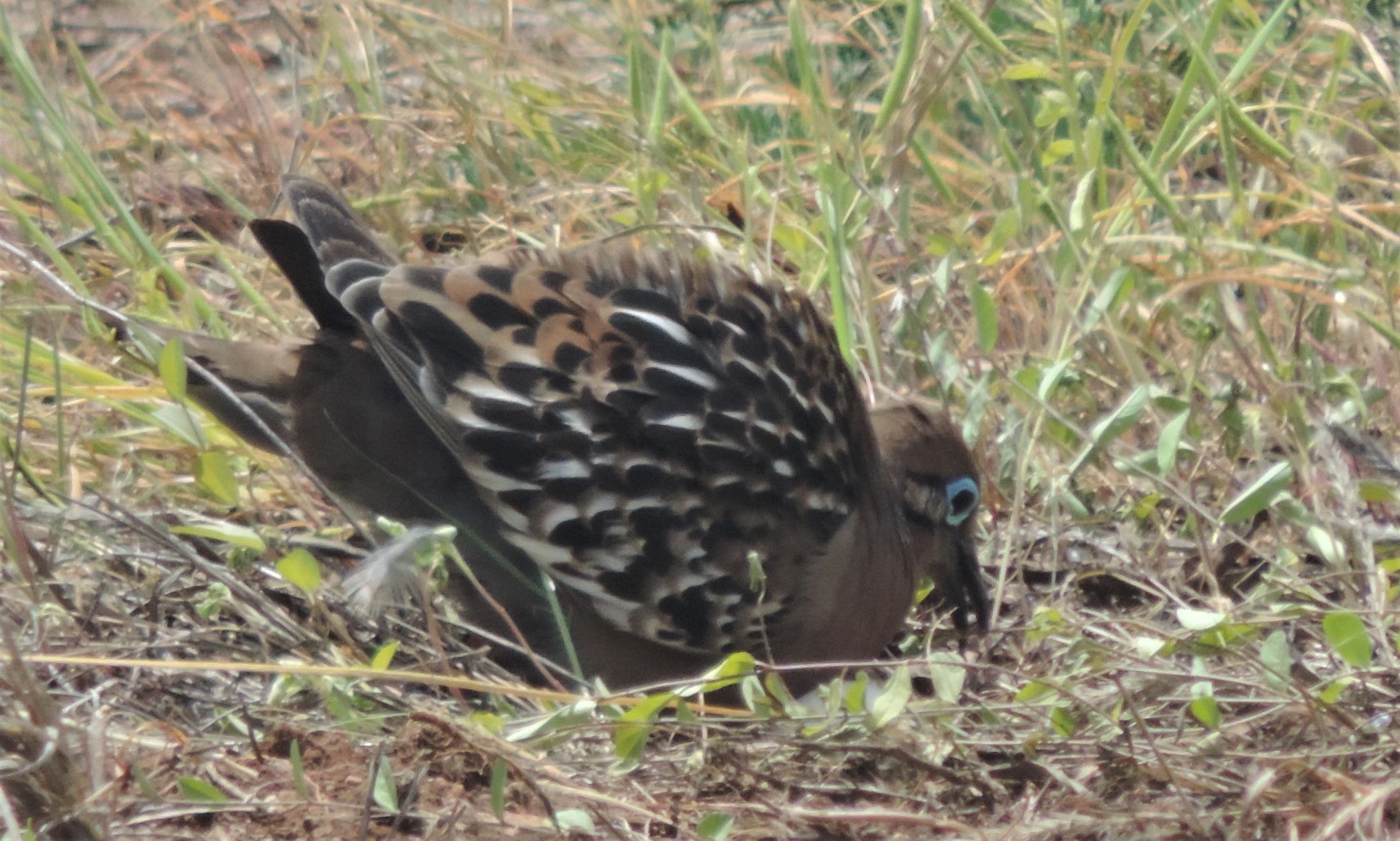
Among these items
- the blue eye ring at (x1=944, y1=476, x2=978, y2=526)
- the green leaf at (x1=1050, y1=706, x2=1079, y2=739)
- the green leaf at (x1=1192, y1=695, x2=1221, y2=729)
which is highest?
the green leaf at (x1=1192, y1=695, x2=1221, y2=729)

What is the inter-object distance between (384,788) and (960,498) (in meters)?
1.69

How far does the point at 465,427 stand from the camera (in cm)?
340

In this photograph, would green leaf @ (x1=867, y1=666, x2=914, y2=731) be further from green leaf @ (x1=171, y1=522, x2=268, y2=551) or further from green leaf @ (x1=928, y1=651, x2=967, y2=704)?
green leaf @ (x1=171, y1=522, x2=268, y2=551)

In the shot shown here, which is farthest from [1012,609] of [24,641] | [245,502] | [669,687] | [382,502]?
[24,641]

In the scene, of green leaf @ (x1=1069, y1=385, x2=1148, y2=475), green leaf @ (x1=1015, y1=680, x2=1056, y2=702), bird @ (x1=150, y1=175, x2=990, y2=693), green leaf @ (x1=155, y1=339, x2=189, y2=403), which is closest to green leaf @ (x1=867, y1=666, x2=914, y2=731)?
green leaf @ (x1=1015, y1=680, x2=1056, y2=702)

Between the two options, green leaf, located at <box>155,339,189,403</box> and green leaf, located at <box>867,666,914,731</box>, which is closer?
green leaf, located at <box>867,666,914,731</box>

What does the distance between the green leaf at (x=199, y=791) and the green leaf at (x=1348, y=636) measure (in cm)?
174

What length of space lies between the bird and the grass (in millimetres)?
196

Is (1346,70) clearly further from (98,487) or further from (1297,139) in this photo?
(98,487)

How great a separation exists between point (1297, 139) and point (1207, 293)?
0.51 m

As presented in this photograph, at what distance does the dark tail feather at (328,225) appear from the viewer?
3.53 m

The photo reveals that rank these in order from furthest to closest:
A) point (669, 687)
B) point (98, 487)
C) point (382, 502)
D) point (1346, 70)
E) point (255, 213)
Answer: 1. point (255, 213)
2. point (1346, 70)
3. point (98, 487)
4. point (382, 502)
5. point (669, 687)

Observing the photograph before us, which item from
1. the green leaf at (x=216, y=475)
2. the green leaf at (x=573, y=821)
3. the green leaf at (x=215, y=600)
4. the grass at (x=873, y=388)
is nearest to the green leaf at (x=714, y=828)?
the grass at (x=873, y=388)

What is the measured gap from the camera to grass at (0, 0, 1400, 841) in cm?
254
